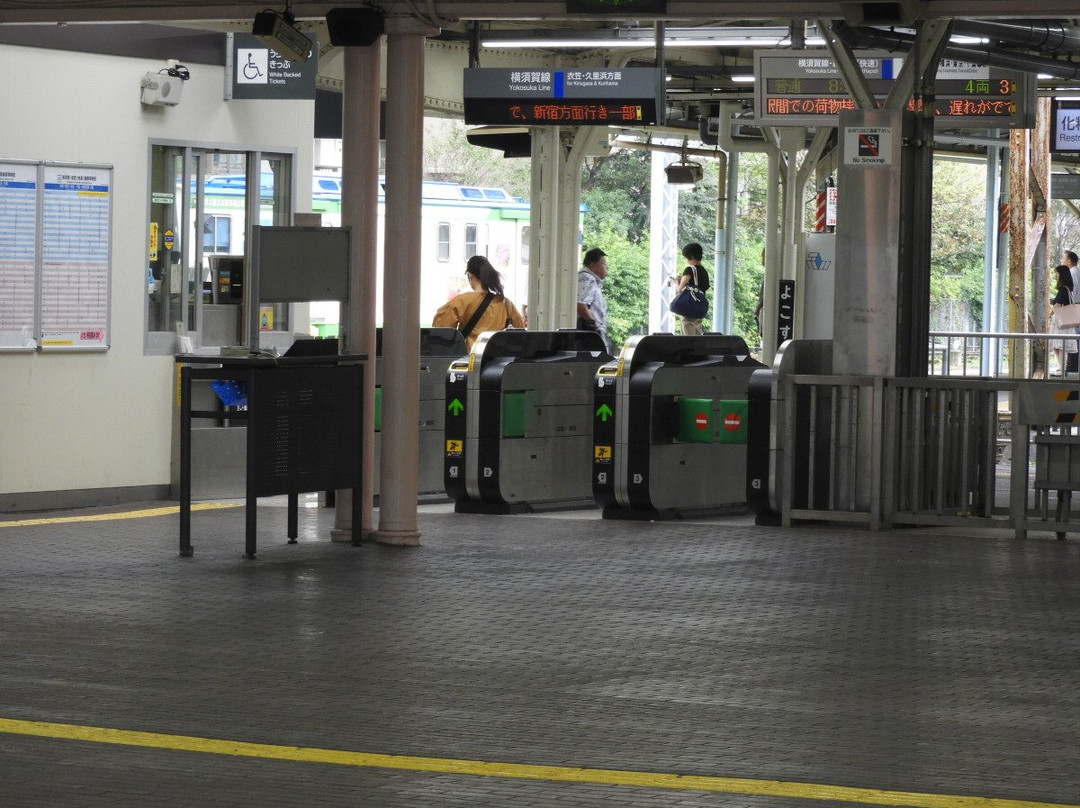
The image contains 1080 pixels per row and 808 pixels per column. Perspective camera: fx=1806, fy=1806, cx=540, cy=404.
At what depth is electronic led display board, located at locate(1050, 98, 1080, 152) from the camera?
2161cm

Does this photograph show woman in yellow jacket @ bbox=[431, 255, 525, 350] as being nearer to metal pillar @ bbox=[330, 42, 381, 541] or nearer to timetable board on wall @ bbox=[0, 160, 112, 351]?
timetable board on wall @ bbox=[0, 160, 112, 351]

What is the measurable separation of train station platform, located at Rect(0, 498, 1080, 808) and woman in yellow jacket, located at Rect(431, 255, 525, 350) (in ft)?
12.4

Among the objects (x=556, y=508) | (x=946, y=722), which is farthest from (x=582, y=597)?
(x=556, y=508)

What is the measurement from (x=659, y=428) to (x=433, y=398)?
6.49ft

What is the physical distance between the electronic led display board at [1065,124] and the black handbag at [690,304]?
4.77m

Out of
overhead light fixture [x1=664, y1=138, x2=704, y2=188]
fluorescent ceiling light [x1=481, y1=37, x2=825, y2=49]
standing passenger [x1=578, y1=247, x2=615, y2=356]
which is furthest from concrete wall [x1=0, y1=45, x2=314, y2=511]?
overhead light fixture [x1=664, y1=138, x2=704, y2=188]

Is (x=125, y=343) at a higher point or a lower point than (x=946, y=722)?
higher

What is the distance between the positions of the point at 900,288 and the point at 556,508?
2.92m

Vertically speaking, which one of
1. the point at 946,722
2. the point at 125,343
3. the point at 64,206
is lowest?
the point at 946,722

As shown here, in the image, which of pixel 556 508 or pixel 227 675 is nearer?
pixel 227 675

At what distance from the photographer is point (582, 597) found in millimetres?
8680

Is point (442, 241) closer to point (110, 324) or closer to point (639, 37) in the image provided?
point (639, 37)

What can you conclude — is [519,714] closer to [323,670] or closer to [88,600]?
[323,670]

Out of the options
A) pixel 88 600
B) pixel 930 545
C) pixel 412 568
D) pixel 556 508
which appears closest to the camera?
pixel 88 600
